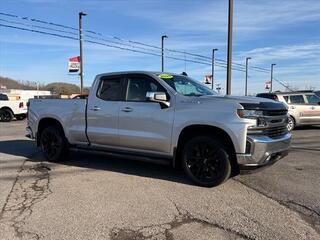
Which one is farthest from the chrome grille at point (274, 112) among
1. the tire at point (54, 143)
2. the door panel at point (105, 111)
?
the tire at point (54, 143)

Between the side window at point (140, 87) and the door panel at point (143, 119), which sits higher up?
the side window at point (140, 87)

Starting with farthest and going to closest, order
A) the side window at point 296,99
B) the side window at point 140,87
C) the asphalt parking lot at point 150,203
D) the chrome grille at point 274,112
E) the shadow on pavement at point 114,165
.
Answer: the side window at point 296,99 < the shadow on pavement at point 114,165 < the side window at point 140,87 < the chrome grille at point 274,112 < the asphalt parking lot at point 150,203

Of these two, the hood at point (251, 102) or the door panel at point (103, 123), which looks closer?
the hood at point (251, 102)

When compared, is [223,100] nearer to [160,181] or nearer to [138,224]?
[160,181]

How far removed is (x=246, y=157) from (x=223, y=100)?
3.15ft

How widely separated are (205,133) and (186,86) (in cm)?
117

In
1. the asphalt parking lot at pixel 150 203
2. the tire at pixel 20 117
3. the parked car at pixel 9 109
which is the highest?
the parked car at pixel 9 109

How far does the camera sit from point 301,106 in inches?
681

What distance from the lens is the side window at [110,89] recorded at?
8.34 meters

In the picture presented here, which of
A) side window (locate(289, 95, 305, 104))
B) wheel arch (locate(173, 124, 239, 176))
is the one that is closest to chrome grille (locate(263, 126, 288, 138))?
wheel arch (locate(173, 124, 239, 176))

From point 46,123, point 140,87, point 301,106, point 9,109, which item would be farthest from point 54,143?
point 9,109

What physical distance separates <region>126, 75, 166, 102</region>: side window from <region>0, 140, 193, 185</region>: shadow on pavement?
4.55ft

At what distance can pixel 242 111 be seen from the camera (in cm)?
659

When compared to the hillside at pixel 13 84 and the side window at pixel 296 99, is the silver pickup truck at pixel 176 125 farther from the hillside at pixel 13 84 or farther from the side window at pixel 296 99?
the hillside at pixel 13 84
